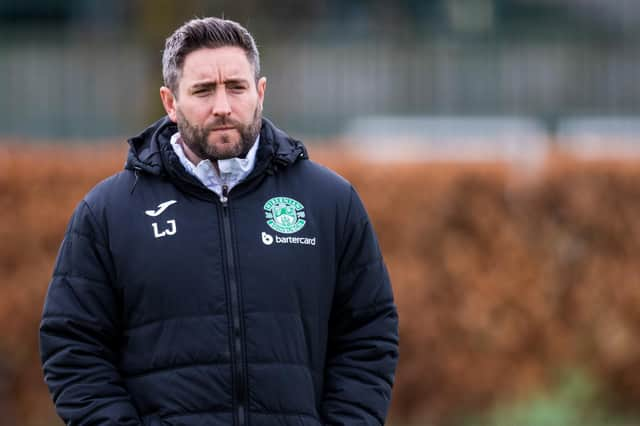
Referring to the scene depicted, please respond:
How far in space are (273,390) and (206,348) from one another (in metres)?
0.21

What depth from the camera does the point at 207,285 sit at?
3.15 m

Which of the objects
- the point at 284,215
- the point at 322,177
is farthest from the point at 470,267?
the point at 284,215

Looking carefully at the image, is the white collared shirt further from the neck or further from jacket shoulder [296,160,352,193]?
jacket shoulder [296,160,352,193]

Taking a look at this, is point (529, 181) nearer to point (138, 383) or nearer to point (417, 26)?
point (138, 383)

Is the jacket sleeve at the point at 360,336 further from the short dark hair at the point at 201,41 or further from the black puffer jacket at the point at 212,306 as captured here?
the short dark hair at the point at 201,41

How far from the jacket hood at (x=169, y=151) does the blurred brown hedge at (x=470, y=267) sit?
4098 millimetres

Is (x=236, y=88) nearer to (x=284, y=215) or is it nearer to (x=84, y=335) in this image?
(x=284, y=215)

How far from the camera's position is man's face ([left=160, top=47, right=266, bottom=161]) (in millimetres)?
3172

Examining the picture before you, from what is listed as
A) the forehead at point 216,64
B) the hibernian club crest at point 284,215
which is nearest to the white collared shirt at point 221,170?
the hibernian club crest at point 284,215

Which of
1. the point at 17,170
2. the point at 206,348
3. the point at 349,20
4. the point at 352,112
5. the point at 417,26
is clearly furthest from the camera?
the point at 349,20

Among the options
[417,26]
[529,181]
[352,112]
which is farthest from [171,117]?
[417,26]

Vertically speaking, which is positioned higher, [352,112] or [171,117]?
[171,117]

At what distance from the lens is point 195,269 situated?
3166 mm

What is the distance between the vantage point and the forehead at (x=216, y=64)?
10.4ft
